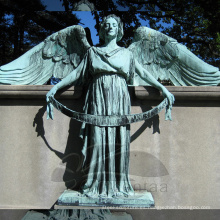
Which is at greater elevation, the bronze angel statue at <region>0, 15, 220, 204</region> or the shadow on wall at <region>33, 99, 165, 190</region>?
the bronze angel statue at <region>0, 15, 220, 204</region>

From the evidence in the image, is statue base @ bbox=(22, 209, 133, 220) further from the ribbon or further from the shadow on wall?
the ribbon

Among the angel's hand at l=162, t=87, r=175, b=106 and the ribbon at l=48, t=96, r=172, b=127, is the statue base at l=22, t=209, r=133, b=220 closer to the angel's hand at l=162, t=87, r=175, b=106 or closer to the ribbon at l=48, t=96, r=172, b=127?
the ribbon at l=48, t=96, r=172, b=127

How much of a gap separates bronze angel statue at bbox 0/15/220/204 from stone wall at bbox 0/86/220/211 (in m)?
0.30

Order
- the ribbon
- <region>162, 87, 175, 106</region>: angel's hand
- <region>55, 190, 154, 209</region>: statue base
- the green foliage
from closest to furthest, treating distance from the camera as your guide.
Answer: <region>55, 190, 154, 209</region>: statue base < the ribbon < <region>162, 87, 175, 106</region>: angel's hand < the green foliage

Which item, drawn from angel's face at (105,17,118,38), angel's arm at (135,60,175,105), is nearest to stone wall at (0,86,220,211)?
angel's arm at (135,60,175,105)

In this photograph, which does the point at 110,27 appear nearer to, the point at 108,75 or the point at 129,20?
the point at 108,75

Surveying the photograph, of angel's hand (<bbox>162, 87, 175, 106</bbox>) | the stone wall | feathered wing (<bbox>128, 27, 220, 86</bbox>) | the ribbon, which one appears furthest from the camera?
feathered wing (<bbox>128, 27, 220, 86</bbox>)

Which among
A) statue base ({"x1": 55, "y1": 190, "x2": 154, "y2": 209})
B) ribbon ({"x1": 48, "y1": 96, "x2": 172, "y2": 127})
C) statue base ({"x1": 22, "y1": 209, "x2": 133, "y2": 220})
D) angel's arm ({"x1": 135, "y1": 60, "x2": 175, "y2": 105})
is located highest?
angel's arm ({"x1": 135, "y1": 60, "x2": 175, "y2": 105})

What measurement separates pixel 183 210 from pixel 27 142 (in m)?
2.59

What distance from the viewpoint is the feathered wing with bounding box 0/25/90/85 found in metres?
4.45

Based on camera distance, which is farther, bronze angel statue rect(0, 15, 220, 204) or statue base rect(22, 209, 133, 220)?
bronze angel statue rect(0, 15, 220, 204)

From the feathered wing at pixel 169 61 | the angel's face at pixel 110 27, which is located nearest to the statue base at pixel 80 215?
the feathered wing at pixel 169 61

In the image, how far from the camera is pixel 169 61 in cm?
451

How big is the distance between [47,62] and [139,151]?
2053 mm
